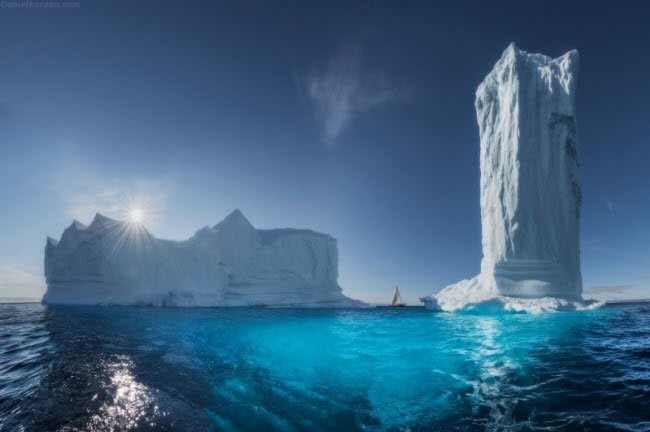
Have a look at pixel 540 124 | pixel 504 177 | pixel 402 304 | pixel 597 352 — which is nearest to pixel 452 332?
pixel 597 352

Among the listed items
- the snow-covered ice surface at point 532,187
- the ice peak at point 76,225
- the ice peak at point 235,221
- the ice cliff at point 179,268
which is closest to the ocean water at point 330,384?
the snow-covered ice surface at point 532,187

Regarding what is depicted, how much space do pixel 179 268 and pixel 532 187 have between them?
3821 cm

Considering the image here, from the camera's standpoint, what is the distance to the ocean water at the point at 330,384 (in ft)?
15.5

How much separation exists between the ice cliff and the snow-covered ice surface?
24.9 metres

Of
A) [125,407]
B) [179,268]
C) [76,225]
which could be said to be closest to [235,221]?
[179,268]

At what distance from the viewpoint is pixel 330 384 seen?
22.9ft

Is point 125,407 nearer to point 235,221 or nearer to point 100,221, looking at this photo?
point 235,221

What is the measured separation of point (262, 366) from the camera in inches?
336

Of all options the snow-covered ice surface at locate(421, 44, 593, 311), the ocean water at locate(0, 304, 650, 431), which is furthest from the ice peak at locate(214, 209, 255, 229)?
the ocean water at locate(0, 304, 650, 431)

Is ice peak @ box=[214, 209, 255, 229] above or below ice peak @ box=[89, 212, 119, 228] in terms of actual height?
above

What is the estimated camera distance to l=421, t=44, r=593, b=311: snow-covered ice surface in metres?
22.4

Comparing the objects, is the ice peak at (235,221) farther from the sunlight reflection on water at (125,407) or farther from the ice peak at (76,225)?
the sunlight reflection on water at (125,407)

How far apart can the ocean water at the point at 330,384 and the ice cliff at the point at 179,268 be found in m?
28.9

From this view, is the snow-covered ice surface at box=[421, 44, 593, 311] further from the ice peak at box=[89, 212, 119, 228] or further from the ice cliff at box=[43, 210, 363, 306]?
the ice peak at box=[89, 212, 119, 228]
